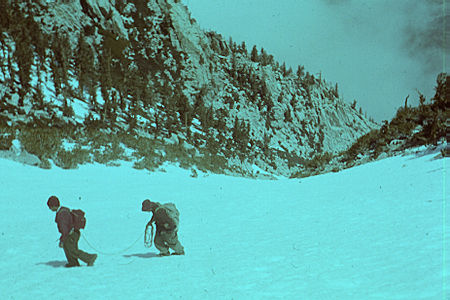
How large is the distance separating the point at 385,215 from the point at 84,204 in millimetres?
9062

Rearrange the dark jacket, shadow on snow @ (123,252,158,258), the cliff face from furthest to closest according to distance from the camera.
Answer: the cliff face
shadow on snow @ (123,252,158,258)
the dark jacket

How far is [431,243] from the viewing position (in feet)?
13.8

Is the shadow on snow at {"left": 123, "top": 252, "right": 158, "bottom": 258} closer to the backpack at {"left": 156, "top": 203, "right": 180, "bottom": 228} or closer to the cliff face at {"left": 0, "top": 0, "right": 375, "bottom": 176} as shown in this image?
the backpack at {"left": 156, "top": 203, "right": 180, "bottom": 228}

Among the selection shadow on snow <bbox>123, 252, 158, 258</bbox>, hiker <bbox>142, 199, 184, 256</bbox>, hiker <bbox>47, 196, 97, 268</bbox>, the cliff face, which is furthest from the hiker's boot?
the cliff face

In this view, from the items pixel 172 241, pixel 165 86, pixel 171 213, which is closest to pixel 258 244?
pixel 172 241

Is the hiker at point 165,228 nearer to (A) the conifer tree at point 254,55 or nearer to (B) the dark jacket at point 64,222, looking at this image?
(B) the dark jacket at point 64,222

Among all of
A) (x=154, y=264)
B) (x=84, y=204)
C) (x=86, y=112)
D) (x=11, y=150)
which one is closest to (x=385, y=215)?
(x=154, y=264)

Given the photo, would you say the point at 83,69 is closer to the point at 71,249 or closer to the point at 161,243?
the point at 71,249

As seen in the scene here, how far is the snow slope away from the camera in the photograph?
12.2 ft

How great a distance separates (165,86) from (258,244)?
3808 centimetres

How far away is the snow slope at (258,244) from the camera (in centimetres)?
371

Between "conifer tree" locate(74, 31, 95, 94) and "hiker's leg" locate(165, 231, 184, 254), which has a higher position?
"conifer tree" locate(74, 31, 95, 94)

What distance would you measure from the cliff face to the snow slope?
11.8 meters

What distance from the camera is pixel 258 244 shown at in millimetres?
5902
